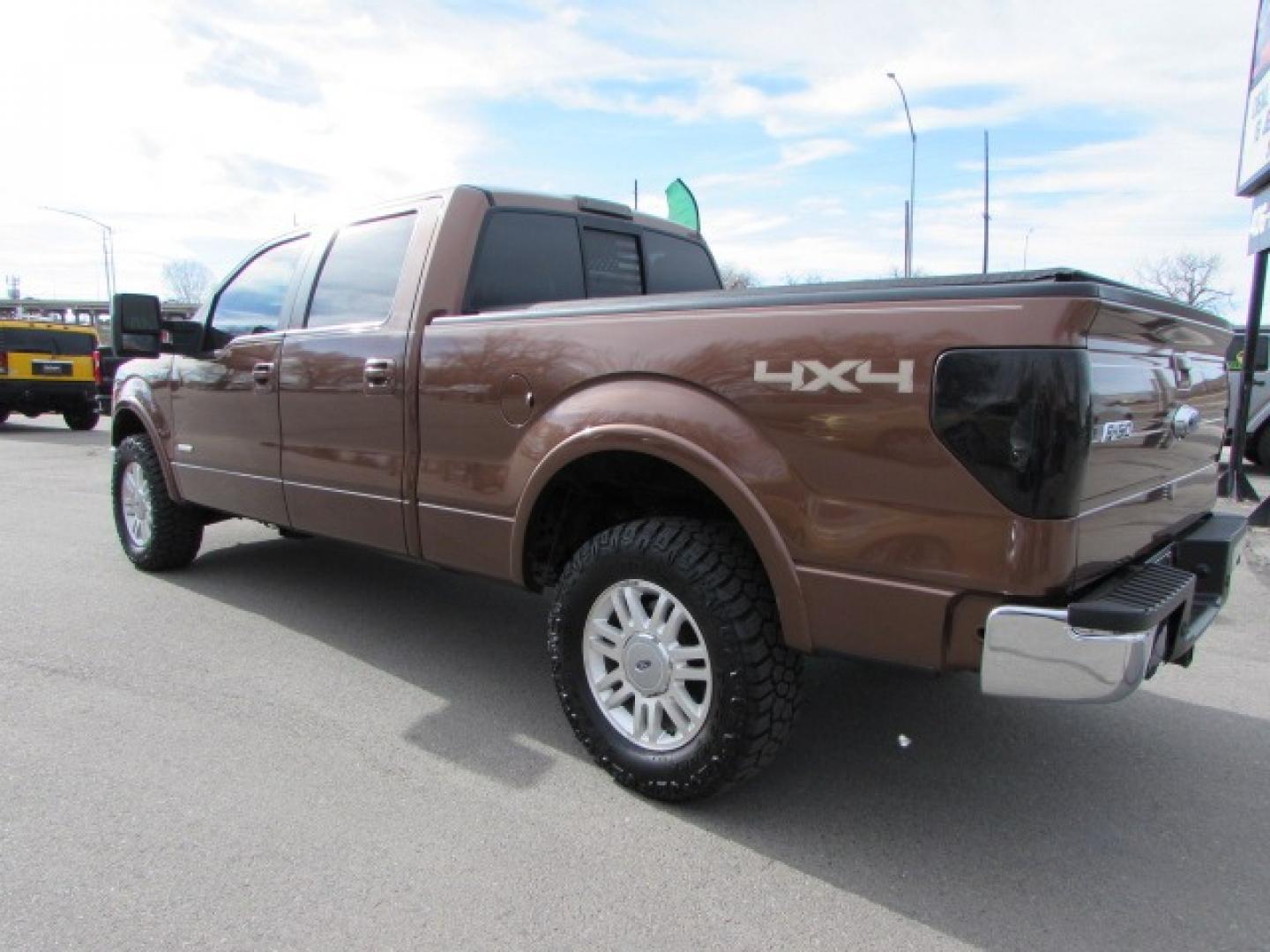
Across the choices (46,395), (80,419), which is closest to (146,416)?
(46,395)

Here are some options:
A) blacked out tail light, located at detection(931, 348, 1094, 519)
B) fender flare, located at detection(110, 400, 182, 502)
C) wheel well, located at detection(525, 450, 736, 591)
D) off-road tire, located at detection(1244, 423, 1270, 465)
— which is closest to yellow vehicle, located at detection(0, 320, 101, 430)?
fender flare, located at detection(110, 400, 182, 502)

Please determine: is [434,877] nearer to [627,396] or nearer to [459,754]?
[459,754]

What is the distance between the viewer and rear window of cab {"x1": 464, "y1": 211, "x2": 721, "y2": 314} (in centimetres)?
359

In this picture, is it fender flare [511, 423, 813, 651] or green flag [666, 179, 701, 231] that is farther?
green flag [666, 179, 701, 231]

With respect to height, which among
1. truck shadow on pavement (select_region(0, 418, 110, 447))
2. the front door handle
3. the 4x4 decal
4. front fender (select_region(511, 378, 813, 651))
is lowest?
truck shadow on pavement (select_region(0, 418, 110, 447))

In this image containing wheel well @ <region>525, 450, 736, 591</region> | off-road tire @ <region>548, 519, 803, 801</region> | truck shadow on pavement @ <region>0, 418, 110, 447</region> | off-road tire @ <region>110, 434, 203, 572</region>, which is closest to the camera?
off-road tire @ <region>548, 519, 803, 801</region>

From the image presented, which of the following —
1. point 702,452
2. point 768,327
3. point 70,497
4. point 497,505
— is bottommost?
point 70,497

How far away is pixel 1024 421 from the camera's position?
6.53 feet

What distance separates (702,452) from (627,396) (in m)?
0.33

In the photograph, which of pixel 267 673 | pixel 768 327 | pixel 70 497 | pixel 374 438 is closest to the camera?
pixel 768 327

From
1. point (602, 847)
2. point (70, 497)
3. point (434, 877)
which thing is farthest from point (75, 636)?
point (70, 497)

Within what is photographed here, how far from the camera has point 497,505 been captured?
3135 mm

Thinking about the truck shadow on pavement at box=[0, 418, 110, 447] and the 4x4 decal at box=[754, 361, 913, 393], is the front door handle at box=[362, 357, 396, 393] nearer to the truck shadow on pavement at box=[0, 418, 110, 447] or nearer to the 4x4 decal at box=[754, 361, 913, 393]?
the 4x4 decal at box=[754, 361, 913, 393]

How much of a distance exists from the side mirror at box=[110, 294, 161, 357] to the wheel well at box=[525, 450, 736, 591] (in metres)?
2.81
